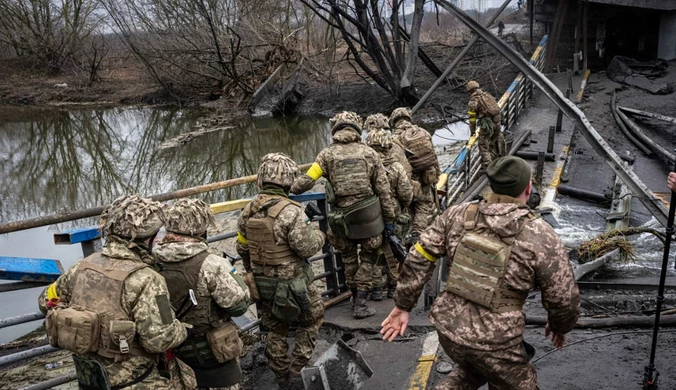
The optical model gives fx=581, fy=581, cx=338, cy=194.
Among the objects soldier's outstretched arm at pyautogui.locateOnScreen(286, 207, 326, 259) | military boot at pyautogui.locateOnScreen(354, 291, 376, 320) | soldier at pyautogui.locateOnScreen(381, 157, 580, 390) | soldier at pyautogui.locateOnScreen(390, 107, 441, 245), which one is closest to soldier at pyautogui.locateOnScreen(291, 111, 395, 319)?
military boot at pyautogui.locateOnScreen(354, 291, 376, 320)

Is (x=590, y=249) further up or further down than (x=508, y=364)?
further down

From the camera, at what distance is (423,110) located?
20.7 m

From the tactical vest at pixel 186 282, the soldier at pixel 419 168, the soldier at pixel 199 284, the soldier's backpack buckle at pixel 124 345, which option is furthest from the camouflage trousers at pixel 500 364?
the soldier at pixel 419 168

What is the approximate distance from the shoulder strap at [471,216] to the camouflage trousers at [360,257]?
2.29 m

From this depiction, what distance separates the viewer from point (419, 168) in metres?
6.37

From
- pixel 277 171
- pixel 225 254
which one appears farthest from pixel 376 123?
pixel 225 254

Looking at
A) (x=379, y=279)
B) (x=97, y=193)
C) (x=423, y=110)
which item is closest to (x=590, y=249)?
(x=379, y=279)

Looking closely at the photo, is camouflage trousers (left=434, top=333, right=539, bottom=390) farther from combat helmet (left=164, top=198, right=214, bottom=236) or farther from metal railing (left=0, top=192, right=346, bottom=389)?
metal railing (left=0, top=192, right=346, bottom=389)

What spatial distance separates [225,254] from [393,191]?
6.55 feet

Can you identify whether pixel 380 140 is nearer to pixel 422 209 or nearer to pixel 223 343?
pixel 422 209

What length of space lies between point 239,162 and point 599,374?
559 inches

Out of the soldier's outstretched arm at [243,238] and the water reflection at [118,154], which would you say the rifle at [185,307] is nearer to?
the soldier's outstretched arm at [243,238]

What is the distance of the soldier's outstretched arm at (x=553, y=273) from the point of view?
2.73 meters

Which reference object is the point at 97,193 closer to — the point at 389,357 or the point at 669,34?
the point at 389,357
